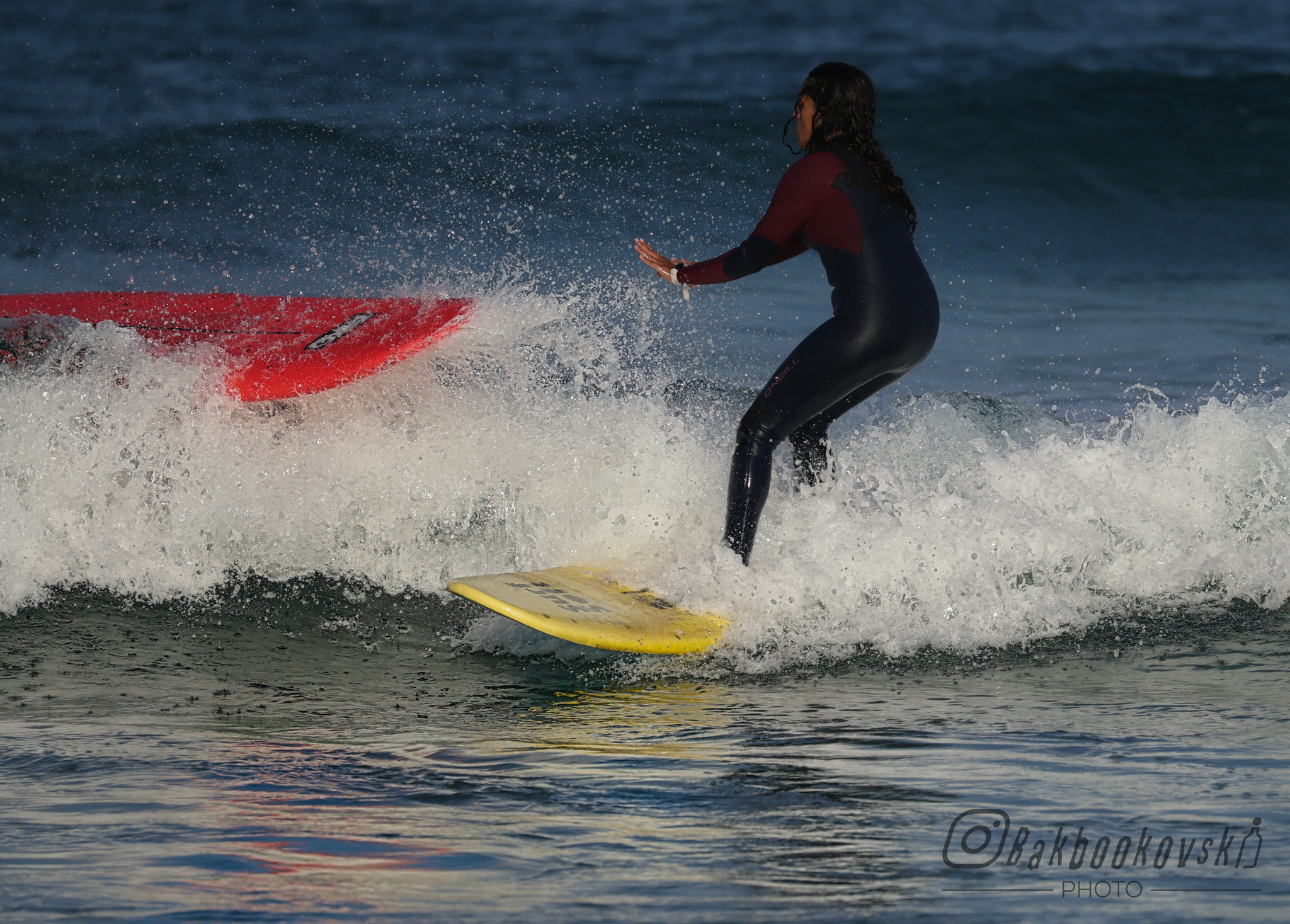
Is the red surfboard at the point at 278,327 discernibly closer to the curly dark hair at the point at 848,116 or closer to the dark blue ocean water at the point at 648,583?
the dark blue ocean water at the point at 648,583

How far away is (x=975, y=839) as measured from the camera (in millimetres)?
2162

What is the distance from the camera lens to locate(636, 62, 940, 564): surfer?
3666mm

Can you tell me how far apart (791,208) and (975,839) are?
204 cm

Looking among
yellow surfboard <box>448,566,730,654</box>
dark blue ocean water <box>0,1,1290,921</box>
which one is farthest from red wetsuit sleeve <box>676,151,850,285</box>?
yellow surfboard <box>448,566,730,654</box>

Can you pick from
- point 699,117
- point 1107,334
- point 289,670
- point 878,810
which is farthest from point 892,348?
point 699,117

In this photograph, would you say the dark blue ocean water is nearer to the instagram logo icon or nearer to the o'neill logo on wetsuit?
the instagram logo icon

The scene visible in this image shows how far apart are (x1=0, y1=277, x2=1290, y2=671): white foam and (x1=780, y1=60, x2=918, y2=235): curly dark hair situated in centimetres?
103

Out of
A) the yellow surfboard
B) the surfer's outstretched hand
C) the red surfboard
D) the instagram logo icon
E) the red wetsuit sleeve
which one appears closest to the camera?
the instagram logo icon

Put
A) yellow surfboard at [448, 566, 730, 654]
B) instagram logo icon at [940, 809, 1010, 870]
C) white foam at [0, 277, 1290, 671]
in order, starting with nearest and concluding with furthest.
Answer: instagram logo icon at [940, 809, 1010, 870] < yellow surfboard at [448, 566, 730, 654] < white foam at [0, 277, 1290, 671]

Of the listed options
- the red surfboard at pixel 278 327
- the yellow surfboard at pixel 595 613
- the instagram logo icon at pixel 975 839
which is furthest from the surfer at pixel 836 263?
the red surfboard at pixel 278 327

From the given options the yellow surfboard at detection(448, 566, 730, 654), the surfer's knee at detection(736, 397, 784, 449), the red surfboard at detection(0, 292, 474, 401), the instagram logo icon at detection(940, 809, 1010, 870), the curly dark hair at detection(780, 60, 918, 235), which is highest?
the curly dark hair at detection(780, 60, 918, 235)

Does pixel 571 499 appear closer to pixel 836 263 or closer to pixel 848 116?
pixel 836 263

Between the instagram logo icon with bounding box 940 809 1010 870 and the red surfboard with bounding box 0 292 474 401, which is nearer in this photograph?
the instagram logo icon with bounding box 940 809 1010 870

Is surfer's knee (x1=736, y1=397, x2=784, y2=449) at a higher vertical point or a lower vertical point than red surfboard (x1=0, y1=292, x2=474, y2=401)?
lower
